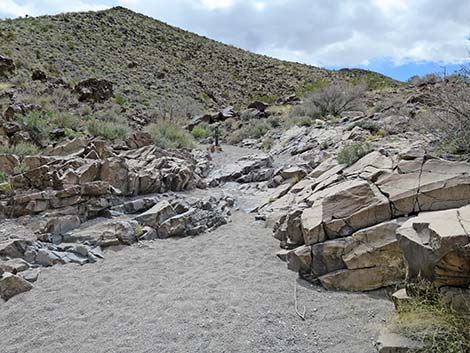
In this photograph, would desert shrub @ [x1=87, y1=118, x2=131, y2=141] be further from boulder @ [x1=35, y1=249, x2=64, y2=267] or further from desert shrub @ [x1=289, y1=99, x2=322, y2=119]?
desert shrub @ [x1=289, y1=99, x2=322, y2=119]

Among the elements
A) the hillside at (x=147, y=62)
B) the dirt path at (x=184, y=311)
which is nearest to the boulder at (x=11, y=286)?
the dirt path at (x=184, y=311)

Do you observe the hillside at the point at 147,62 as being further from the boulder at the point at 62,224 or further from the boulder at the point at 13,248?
the boulder at the point at 13,248

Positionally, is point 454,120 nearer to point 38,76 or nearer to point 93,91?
point 93,91

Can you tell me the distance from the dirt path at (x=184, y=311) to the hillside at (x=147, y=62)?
1674 centimetres

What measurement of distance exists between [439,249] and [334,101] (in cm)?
1542

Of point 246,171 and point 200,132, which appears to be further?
point 200,132

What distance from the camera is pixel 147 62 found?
33.6 m

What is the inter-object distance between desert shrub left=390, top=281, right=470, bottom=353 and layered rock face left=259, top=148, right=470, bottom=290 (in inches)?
7.5

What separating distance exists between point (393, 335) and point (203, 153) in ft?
37.4

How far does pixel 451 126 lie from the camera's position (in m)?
6.19

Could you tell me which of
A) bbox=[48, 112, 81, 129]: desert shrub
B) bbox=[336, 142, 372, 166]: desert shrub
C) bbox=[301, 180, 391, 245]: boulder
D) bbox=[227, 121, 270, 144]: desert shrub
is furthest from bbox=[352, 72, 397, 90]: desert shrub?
bbox=[301, 180, 391, 245]: boulder

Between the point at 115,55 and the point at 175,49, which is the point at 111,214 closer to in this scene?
the point at 115,55

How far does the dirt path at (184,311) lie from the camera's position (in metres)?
4.12

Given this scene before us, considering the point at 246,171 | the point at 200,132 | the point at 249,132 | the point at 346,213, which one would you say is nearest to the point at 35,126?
the point at 246,171
